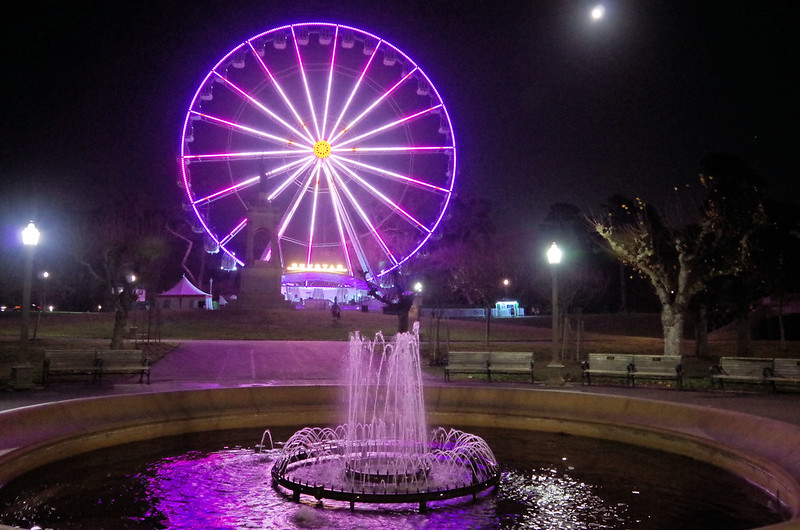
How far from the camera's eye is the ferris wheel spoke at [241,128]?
115 feet

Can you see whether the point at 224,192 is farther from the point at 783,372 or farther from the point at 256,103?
the point at 783,372

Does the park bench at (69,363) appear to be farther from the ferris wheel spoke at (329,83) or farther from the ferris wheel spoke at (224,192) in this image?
the ferris wheel spoke at (329,83)

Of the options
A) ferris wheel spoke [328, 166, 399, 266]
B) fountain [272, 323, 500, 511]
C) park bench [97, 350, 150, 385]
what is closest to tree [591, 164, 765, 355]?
fountain [272, 323, 500, 511]

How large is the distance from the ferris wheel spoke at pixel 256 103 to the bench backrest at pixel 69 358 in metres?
21.9

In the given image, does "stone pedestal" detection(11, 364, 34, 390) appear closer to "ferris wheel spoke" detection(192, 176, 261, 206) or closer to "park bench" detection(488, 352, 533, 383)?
"park bench" detection(488, 352, 533, 383)

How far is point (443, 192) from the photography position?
119 ft

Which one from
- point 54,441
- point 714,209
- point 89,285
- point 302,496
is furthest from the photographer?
point 89,285

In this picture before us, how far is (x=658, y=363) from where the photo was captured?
53.5 ft

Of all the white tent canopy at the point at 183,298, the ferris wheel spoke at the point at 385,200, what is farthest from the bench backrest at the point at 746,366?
the white tent canopy at the point at 183,298

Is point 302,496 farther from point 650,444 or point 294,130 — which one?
point 294,130

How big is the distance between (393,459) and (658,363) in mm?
9320

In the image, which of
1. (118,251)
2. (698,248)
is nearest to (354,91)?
(118,251)

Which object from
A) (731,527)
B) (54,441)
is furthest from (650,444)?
(54,441)

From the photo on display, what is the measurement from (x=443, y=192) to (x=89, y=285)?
118 ft
